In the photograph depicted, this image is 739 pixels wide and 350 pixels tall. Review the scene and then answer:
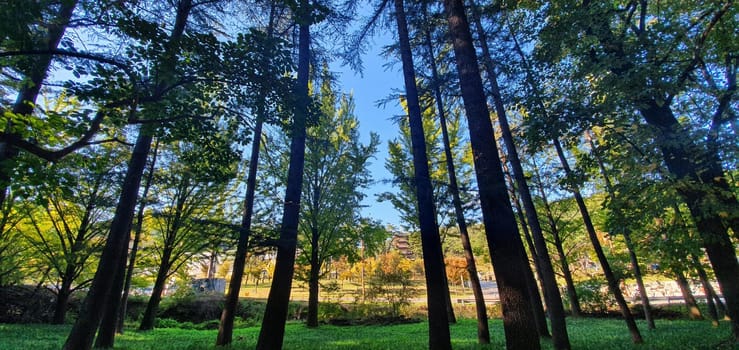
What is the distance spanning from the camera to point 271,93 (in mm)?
4605

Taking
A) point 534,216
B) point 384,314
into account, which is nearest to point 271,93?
point 534,216

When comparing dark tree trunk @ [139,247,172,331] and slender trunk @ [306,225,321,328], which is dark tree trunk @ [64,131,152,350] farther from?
dark tree trunk @ [139,247,172,331]

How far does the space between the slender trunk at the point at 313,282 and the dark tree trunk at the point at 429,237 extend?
7.68 meters

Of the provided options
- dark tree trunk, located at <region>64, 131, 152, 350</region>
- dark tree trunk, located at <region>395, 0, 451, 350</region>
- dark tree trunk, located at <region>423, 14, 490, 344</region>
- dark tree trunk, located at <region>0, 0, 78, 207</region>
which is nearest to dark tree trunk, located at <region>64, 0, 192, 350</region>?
dark tree trunk, located at <region>64, 131, 152, 350</region>

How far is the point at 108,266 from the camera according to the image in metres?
5.07

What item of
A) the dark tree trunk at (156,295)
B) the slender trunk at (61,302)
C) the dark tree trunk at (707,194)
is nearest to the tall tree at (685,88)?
the dark tree trunk at (707,194)

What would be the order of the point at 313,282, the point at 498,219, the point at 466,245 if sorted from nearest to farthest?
the point at 498,219 → the point at 466,245 → the point at 313,282

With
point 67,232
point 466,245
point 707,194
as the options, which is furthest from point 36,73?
point 67,232

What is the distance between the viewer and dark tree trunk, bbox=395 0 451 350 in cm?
464

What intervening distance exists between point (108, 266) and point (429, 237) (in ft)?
18.8

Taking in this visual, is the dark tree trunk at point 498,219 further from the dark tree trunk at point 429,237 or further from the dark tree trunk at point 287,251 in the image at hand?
the dark tree trunk at point 287,251

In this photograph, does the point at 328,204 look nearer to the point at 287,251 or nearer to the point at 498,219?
the point at 287,251

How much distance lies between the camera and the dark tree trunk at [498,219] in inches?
124

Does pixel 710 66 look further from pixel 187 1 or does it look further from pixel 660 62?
pixel 187 1
